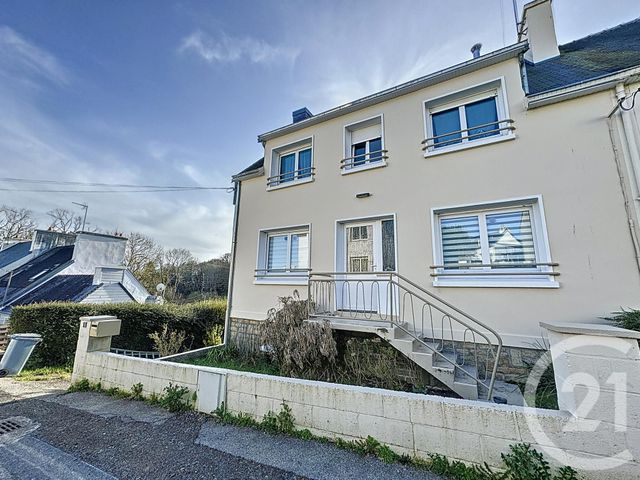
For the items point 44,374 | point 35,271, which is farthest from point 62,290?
point 44,374

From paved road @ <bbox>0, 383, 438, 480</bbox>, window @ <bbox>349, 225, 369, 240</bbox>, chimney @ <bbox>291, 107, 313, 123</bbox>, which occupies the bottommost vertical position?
paved road @ <bbox>0, 383, 438, 480</bbox>

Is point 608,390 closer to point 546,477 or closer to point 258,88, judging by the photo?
point 546,477

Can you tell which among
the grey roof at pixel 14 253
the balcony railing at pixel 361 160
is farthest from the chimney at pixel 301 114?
the grey roof at pixel 14 253

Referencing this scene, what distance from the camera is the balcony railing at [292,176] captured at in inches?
322

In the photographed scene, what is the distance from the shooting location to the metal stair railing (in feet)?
16.0

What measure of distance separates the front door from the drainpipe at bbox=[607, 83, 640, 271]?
4.06 m

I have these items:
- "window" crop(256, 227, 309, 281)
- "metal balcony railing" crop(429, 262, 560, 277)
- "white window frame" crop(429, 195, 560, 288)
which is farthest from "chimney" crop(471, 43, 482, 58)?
"window" crop(256, 227, 309, 281)

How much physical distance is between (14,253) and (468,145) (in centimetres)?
2764

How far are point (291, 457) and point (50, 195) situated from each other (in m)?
21.6

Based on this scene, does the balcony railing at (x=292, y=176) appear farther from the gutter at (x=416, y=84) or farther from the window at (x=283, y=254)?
the window at (x=283, y=254)

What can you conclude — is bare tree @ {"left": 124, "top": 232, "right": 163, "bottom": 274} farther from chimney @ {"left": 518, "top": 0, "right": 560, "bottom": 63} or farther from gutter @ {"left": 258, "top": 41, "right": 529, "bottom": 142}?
chimney @ {"left": 518, "top": 0, "right": 560, "bottom": 63}

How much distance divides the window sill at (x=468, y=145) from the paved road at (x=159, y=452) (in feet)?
19.5

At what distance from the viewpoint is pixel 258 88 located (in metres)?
9.12

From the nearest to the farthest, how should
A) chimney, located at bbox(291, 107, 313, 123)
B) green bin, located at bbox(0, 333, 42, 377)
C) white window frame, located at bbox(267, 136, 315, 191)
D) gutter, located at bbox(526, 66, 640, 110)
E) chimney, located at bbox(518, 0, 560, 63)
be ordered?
gutter, located at bbox(526, 66, 640, 110) → green bin, located at bbox(0, 333, 42, 377) → chimney, located at bbox(518, 0, 560, 63) → white window frame, located at bbox(267, 136, 315, 191) → chimney, located at bbox(291, 107, 313, 123)
